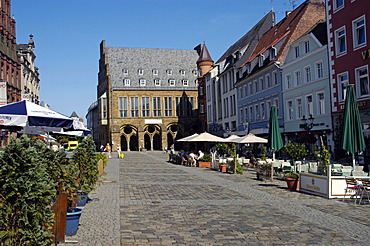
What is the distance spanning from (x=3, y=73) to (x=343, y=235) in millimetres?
35333

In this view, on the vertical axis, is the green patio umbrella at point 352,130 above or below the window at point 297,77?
below

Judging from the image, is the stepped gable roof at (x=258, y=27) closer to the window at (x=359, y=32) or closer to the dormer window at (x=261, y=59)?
the dormer window at (x=261, y=59)

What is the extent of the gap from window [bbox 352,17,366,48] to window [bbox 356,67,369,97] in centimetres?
147

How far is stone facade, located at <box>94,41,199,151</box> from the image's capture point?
80.1m

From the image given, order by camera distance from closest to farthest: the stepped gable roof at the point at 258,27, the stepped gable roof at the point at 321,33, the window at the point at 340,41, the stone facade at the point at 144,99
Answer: the window at the point at 340,41
the stepped gable roof at the point at 321,33
the stepped gable roof at the point at 258,27
the stone facade at the point at 144,99

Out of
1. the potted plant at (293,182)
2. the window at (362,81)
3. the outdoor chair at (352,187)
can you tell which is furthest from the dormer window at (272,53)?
the outdoor chair at (352,187)

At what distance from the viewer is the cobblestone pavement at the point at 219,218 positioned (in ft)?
28.5

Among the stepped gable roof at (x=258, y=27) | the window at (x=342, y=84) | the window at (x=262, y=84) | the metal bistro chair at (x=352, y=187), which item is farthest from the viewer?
the stepped gable roof at (x=258, y=27)

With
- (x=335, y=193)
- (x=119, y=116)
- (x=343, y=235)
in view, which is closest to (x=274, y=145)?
(x=335, y=193)

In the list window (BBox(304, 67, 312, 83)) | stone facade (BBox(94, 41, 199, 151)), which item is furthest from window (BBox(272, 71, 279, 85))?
stone facade (BBox(94, 41, 199, 151))

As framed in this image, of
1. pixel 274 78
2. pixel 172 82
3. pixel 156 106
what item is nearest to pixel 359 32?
pixel 274 78

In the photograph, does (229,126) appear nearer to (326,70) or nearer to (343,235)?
(326,70)

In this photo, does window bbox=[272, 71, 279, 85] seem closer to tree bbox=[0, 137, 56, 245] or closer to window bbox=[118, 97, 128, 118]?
tree bbox=[0, 137, 56, 245]

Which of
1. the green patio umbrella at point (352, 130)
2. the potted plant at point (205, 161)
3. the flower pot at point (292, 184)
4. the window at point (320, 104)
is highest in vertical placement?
the window at point (320, 104)
